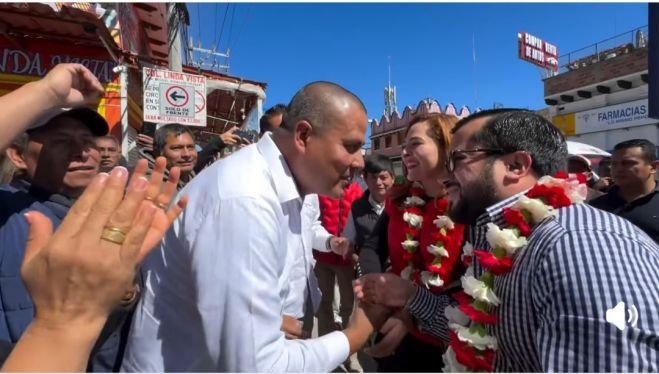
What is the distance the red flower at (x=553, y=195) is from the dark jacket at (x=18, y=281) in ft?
5.03

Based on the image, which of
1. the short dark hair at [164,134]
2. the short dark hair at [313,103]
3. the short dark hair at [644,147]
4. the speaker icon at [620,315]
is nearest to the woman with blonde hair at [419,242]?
the short dark hair at [313,103]

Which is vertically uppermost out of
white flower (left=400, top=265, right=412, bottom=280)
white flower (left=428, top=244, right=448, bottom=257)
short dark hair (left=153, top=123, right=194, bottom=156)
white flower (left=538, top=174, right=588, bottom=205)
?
short dark hair (left=153, top=123, right=194, bottom=156)

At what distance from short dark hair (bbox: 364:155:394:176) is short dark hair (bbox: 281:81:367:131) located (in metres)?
2.87

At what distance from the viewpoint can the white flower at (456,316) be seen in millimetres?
1832

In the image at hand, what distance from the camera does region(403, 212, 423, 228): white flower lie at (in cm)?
271

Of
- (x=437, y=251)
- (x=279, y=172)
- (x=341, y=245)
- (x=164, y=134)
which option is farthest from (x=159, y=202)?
(x=164, y=134)

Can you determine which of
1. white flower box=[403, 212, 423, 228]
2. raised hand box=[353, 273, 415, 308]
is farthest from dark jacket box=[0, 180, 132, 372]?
white flower box=[403, 212, 423, 228]

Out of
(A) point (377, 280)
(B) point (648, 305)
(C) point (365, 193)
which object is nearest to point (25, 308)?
(A) point (377, 280)

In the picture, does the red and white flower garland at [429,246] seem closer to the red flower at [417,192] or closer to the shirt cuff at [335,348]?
the red flower at [417,192]

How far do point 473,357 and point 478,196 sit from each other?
0.63m

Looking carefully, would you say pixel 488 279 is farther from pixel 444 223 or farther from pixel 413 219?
pixel 413 219

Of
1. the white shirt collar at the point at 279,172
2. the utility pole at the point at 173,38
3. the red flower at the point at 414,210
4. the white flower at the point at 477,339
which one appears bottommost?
the white flower at the point at 477,339

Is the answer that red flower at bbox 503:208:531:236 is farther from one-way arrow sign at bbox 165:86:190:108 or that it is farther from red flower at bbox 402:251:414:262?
one-way arrow sign at bbox 165:86:190:108

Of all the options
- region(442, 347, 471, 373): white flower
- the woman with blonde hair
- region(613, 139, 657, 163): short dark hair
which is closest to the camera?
region(442, 347, 471, 373): white flower
